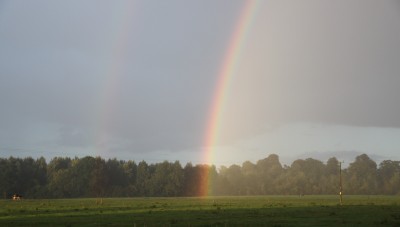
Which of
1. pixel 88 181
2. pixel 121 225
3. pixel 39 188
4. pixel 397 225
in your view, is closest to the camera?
pixel 397 225

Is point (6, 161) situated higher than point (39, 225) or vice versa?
point (6, 161)

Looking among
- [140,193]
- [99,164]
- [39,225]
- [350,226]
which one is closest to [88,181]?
[99,164]

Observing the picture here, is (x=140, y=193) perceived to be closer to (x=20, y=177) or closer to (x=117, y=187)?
(x=117, y=187)

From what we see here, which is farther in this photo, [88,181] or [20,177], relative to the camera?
[88,181]

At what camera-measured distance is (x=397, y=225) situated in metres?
40.0

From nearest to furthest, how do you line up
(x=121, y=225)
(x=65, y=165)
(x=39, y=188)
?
(x=121, y=225), (x=39, y=188), (x=65, y=165)

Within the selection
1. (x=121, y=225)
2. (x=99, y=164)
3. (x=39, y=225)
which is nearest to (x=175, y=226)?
(x=121, y=225)

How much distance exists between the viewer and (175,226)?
136 ft

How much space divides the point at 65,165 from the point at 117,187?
80.2 feet

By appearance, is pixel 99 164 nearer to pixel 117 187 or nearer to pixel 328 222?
pixel 117 187

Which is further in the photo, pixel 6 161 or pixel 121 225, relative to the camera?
pixel 6 161

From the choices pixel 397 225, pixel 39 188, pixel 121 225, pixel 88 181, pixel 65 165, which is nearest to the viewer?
pixel 397 225

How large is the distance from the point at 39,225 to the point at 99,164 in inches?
5947

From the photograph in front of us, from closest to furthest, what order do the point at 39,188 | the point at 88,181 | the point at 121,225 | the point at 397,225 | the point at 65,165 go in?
1. the point at 397,225
2. the point at 121,225
3. the point at 39,188
4. the point at 88,181
5. the point at 65,165
